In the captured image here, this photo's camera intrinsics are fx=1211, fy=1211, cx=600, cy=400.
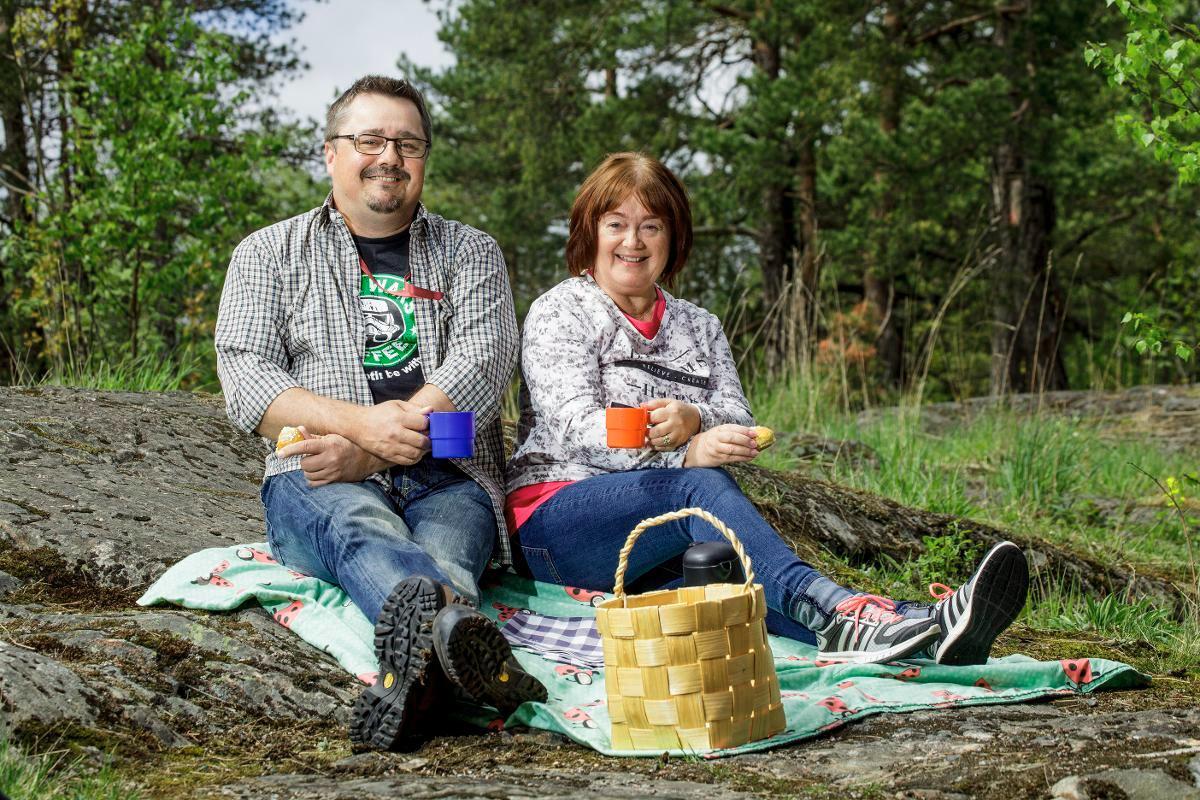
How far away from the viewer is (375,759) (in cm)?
222

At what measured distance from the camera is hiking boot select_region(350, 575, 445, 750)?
2258 millimetres

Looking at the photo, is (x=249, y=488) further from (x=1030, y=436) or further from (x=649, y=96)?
(x=649, y=96)

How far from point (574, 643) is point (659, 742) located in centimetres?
71

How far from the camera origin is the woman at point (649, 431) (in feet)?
9.00

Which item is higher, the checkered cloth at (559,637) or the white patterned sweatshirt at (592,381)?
the white patterned sweatshirt at (592,381)

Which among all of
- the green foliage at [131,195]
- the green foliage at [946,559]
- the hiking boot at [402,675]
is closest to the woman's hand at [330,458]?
the hiking boot at [402,675]

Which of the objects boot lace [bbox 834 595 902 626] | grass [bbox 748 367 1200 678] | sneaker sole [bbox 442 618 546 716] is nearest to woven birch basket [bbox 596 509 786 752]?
sneaker sole [bbox 442 618 546 716]

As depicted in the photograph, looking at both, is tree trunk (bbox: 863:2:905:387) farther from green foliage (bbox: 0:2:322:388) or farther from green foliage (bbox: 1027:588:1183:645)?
green foliage (bbox: 1027:588:1183:645)

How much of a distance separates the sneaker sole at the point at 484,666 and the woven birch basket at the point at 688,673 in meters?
0.19

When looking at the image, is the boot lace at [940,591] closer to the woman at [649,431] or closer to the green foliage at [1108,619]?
the woman at [649,431]

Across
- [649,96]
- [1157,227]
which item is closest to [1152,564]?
Result: [649,96]

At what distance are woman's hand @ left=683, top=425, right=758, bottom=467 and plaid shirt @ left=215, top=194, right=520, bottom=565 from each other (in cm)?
54

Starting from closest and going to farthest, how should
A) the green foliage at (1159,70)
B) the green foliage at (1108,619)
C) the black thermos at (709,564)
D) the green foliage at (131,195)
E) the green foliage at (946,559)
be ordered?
the black thermos at (709,564)
the green foliage at (1159,70)
the green foliage at (1108,619)
the green foliage at (946,559)
the green foliage at (131,195)

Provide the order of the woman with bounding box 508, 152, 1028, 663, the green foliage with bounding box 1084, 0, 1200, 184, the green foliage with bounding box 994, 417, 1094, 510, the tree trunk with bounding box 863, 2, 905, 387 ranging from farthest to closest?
the tree trunk with bounding box 863, 2, 905, 387 < the green foliage with bounding box 994, 417, 1094, 510 < the green foliage with bounding box 1084, 0, 1200, 184 < the woman with bounding box 508, 152, 1028, 663
